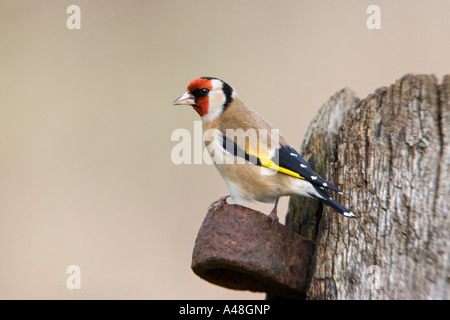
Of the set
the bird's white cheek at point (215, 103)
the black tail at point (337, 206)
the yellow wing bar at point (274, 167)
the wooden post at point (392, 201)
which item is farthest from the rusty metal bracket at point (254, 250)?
the bird's white cheek at point (215, 103)

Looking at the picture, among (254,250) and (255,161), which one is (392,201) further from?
(255,161)

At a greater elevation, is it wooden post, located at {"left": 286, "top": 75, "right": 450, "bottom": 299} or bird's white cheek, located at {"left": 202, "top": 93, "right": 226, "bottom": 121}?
bird's white cheek, located at {"left": 202, "top": 93, "right": 226, "bottom": 121}

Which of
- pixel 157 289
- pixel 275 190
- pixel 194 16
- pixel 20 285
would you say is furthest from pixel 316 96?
pixel 20 285

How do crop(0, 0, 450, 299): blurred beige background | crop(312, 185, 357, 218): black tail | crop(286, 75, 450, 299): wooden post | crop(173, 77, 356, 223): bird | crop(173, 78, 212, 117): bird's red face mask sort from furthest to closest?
1. crop(0, 0, 450, 299): blurred beige background
2. crop(173, 78, 212, 117): bird's red face mask
3. crop(173, 77, 356, 223): bird
4. crop(312, 185, 357, 218): black tail
5. crop(286, 75, 450, 299): wooden post

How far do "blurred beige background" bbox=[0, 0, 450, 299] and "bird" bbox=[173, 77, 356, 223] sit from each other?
7.44 feet

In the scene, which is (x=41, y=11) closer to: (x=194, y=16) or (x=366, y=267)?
(x=194, y=16)

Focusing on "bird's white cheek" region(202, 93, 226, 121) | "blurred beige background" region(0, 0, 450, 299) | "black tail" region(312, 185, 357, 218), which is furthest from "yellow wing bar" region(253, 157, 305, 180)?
"blurred beige background" region(0, 0, 450, 299)

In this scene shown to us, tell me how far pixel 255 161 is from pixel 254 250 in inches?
29.6

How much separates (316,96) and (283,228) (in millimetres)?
3949

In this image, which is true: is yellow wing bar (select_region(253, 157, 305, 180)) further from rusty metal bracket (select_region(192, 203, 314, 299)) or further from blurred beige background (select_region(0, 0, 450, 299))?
blurred beige background (select_region(0, 0, 450, 299))

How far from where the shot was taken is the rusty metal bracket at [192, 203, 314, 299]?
8.31 feet

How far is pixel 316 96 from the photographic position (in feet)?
20.9

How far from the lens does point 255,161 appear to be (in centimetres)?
318
